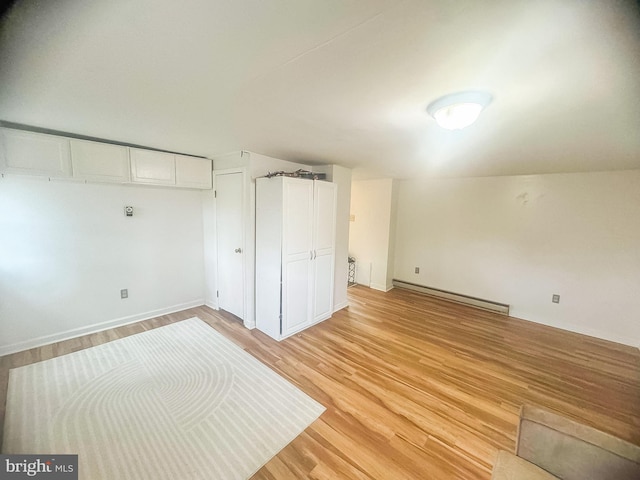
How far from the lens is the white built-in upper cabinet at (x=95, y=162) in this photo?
2205 mm

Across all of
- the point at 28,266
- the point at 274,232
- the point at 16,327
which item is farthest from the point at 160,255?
the point at 274,232

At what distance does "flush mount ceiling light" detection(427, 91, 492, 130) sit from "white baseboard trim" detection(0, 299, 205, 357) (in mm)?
4068

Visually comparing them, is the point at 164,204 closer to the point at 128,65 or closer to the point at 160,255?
the point at 160,255

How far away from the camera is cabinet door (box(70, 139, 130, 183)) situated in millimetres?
2499

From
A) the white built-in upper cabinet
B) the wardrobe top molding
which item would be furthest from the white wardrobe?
the wardrobe top molding

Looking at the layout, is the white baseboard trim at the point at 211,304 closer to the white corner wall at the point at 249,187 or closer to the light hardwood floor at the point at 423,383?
the light hardwood floor at the point at 423,383

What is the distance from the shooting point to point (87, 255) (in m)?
2.83

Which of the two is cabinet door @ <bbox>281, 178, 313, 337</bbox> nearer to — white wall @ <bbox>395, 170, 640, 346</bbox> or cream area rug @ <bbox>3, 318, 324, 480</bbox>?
cream area rug @ <bbox>3, 318, 324, 480</bbox>

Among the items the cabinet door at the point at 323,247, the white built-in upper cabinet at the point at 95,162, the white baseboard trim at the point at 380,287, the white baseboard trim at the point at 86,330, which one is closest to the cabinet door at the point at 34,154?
the white built-in upper cabinet at the point at 95,162

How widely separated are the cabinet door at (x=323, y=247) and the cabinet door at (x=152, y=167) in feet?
6.47

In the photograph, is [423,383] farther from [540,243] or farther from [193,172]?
[193,172]

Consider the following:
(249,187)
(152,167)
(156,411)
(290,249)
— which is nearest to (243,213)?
(249,187)

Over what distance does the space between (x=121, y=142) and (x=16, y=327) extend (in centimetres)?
228

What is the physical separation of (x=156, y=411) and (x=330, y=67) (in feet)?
8.79
